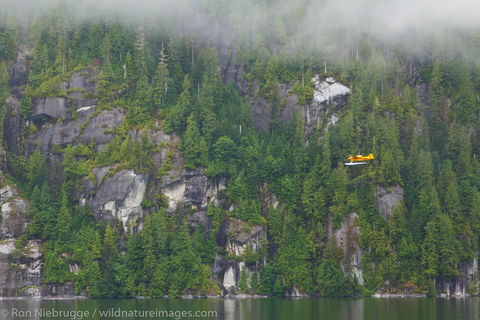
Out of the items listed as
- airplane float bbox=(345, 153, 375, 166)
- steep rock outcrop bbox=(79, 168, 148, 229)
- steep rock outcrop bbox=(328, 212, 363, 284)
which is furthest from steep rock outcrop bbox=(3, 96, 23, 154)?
airplane float bbox=(345, 153, 375, 166)

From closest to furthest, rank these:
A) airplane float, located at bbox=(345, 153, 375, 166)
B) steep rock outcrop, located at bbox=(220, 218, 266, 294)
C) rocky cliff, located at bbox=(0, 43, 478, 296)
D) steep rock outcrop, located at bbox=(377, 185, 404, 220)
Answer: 1. rocky cliff, located at bbox=(0, 43, 478, 296)
2. steep rock outcrop, located at bbox=(220, 218, 266, 294)
3. steep rock outcrop, located at bbox=(377, 185, 404, 220)
4. airplane float, located at bbox=(345, 153, 375, 166)

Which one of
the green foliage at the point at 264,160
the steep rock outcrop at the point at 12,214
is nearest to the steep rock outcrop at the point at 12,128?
the green foliage at the point at 264,160

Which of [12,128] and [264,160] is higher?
[12,128]

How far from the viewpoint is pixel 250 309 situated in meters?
122

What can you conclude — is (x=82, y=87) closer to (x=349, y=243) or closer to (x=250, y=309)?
(x=349, y=243)

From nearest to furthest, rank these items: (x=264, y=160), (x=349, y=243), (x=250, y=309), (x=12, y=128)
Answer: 1. (x=250, y=309)
2. (x=349, y=243)
3. (x=264, y=160)
4. (x=12, y=128)

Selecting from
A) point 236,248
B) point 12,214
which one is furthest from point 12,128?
point 236,248

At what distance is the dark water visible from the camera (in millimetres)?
109125

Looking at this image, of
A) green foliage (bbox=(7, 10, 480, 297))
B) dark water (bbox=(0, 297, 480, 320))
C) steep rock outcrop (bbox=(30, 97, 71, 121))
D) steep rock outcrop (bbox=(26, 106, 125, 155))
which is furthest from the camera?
steep rock outcrop (bbox=(30, 97, 71, 121))

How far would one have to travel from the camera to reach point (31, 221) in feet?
510

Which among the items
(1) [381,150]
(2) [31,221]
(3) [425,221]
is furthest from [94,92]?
(3) [425,221]

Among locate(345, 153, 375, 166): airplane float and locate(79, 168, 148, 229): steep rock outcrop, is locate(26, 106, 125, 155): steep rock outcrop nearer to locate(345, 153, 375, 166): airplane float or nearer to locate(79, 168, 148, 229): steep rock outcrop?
locate(79, 168, 148, 229): steep rock outcrop

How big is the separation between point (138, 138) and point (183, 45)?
24896 mm

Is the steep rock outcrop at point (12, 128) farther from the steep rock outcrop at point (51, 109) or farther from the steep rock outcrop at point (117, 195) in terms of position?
the steep rock outcrop at point (117, 195)
